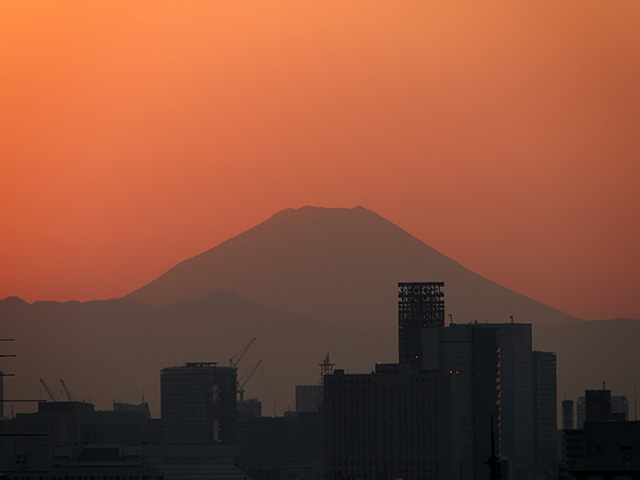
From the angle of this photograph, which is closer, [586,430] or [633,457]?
[633,457]

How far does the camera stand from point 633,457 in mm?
175500

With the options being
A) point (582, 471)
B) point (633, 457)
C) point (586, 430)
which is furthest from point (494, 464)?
point (586, 430)

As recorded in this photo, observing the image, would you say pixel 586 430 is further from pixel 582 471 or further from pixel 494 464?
pixel 494 464

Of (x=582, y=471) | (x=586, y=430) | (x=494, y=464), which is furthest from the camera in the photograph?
(x=586, y=430)

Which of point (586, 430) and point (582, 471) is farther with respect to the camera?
point (586, 430)

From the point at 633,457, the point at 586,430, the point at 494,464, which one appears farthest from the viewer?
the point at 586,430

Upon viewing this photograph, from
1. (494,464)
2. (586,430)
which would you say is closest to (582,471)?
(586,430)

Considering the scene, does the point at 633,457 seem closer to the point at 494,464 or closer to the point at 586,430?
the point at 586,430

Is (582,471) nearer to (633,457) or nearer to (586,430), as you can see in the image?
(633,457)

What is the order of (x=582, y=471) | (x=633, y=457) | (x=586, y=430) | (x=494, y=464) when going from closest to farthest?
(x=494, y=464) → (x=582, y=471) → (x=633, y=457) → (x=586, y=430)

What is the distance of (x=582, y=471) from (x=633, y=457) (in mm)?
17361

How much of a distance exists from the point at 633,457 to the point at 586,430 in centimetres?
1896

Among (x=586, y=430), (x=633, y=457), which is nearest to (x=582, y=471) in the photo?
(x=633, y=457)

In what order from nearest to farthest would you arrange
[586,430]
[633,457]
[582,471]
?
1. [582,471]
2. [633,457]
3. [586,430]
